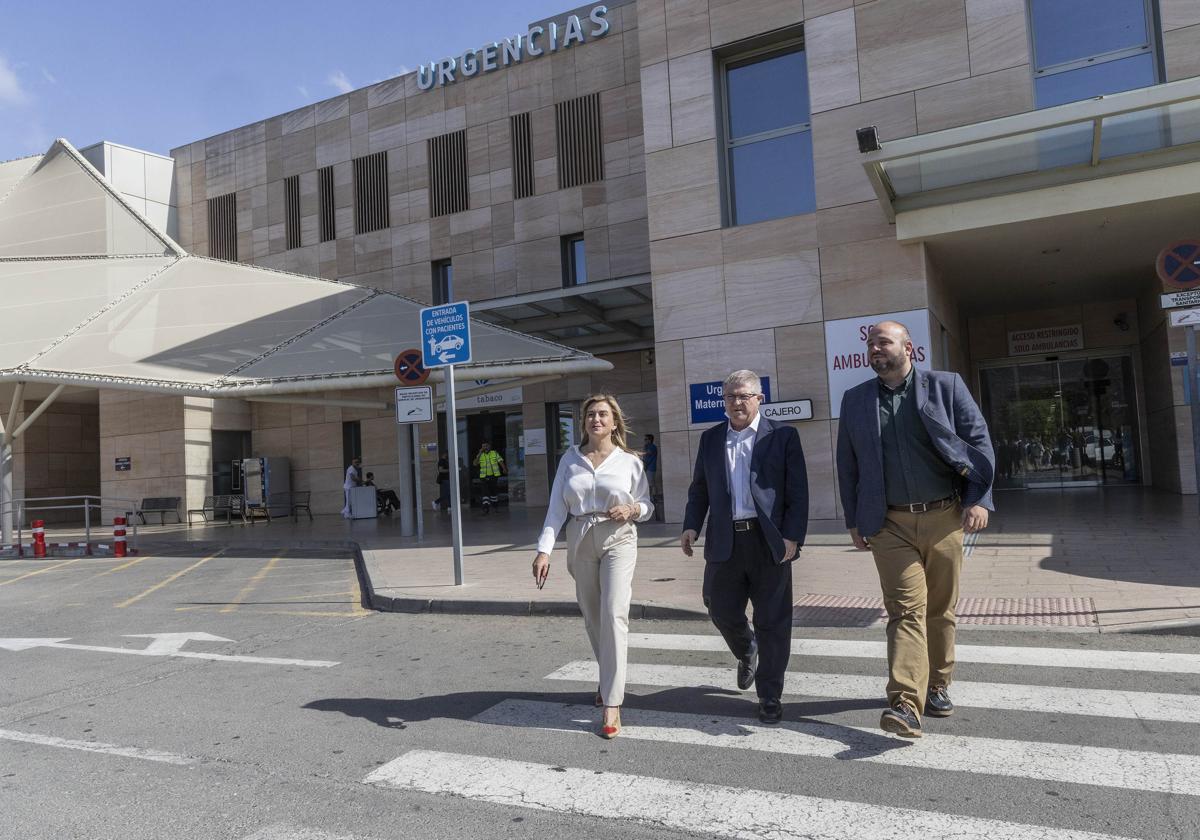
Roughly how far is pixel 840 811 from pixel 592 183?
71.2 feet

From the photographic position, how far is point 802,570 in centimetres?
927

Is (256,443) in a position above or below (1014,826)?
above

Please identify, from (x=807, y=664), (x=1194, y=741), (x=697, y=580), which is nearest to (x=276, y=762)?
(x=807, y=664)

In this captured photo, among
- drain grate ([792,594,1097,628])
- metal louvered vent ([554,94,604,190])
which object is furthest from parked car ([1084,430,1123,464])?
drain grate ([792,594,1097,628])

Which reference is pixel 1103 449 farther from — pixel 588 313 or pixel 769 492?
pixel 769 492

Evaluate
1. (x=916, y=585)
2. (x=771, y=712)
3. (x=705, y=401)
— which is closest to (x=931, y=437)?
(x=916, y=585)

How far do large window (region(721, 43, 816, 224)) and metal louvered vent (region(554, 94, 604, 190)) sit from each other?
8769 millimetres

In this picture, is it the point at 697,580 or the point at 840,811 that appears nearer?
the point at 840,811

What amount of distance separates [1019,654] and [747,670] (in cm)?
194

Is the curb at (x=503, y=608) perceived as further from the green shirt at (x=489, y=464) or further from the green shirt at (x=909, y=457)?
the green shirt at (x=489, y=464)

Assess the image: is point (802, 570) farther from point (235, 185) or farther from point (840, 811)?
point (235, 185)

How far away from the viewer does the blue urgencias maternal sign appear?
1444 centimetres

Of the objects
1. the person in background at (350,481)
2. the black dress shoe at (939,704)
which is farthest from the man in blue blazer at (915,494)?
the person in background at (350,481)

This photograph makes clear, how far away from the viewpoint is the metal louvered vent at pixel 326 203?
27688 mm
